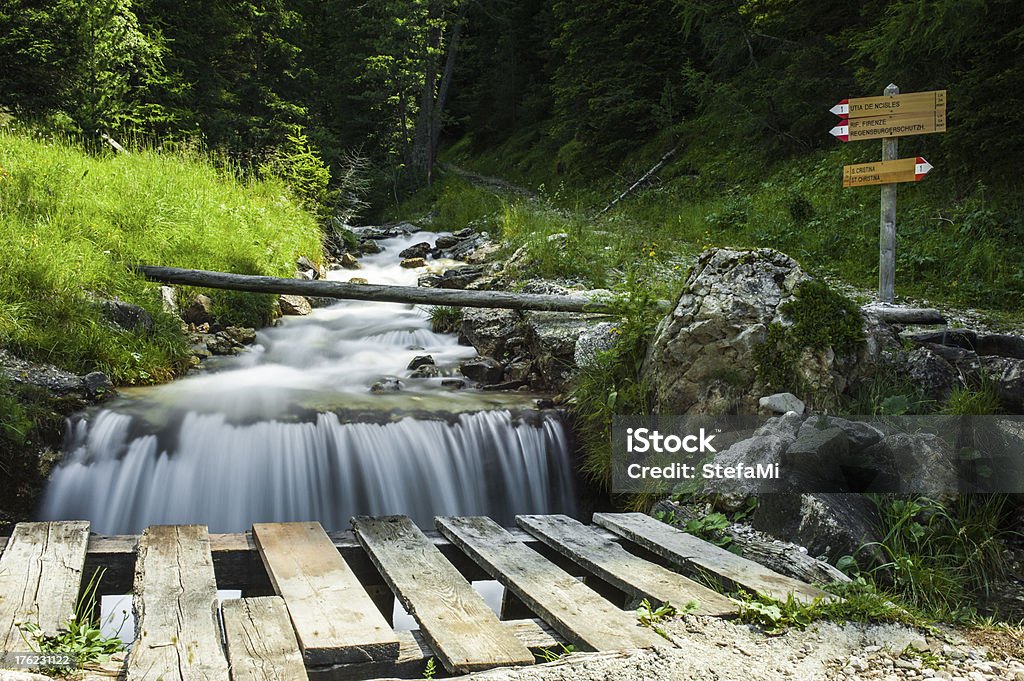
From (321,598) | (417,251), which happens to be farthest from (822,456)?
(417,251)

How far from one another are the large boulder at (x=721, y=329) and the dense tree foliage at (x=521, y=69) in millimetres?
4669

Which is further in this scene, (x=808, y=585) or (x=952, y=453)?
(x=952, y=453)

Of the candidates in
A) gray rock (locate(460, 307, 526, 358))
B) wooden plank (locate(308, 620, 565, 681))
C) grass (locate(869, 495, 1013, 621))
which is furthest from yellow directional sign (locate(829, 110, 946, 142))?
wooden plank (locate(308, 620, 565, 681))

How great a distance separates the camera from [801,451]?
3.98 m

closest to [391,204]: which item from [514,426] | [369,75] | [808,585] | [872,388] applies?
[369,75]

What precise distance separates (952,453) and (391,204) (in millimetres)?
20532

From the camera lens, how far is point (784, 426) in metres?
4.47

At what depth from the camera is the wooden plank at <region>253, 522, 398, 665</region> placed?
8.42 ft

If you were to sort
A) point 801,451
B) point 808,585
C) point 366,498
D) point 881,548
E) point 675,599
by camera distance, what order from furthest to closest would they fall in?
point 366,498 < point 801,451 < point 881,548 < point 808,585 < point 675,599

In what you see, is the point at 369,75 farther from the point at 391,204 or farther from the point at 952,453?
the point at 952,453

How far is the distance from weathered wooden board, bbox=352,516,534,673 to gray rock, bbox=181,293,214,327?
6418 millimetres

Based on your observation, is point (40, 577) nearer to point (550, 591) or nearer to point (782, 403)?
point (550, 591)

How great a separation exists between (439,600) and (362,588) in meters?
0.30

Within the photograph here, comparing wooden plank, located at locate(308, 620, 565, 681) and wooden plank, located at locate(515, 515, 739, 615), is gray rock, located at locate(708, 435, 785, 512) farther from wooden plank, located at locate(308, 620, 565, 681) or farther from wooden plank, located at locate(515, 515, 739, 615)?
wooden plank, located at locate(308, 620, 565, 681)
